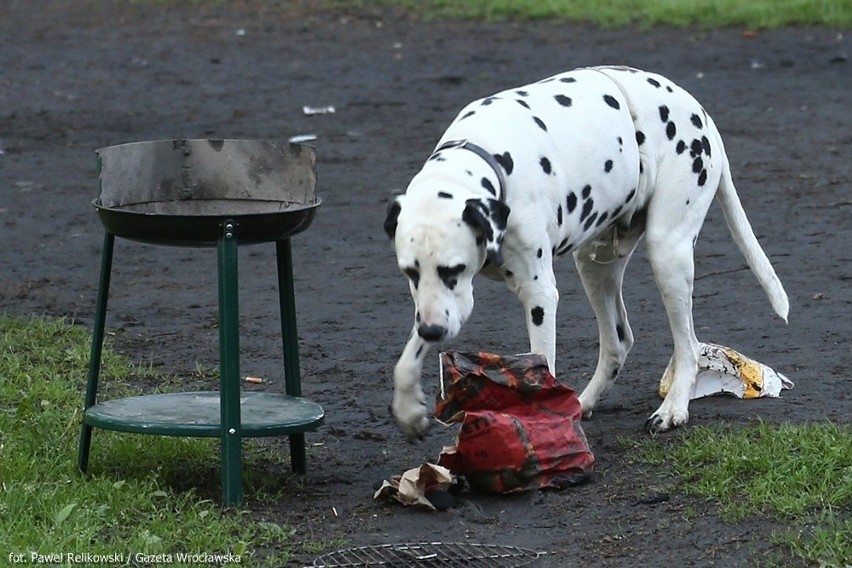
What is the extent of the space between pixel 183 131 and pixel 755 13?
27.3 ft

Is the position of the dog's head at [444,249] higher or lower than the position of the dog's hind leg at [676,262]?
higher

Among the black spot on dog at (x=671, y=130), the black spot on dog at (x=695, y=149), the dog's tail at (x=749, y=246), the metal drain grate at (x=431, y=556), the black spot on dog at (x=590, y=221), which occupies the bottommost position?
the metal drain grate at (x=431, y=556)

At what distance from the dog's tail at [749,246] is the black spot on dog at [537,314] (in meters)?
1.37

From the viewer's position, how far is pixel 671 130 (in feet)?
20.0

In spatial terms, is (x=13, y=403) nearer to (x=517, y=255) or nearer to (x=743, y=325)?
(x=517, y=255)

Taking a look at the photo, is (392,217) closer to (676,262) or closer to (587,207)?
(587,207)

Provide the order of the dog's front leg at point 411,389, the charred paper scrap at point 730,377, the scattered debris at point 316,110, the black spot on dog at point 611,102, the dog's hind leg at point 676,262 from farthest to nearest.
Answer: the scattered debris at point 316,110, the charred paper scrap at point 730,377, the dog's hind leg at point 676,262, the black spot on dog at point 611,102, the dog's front leg at point 411,389

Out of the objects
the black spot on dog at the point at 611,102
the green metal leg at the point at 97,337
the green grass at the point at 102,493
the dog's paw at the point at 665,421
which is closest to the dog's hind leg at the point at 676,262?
the dog's paw at the point at 665,421

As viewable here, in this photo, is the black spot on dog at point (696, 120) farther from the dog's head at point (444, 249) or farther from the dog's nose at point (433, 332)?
the dog's nose at point (433, 332)

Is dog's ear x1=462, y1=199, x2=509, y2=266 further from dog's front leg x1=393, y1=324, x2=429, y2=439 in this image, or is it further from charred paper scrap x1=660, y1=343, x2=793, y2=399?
charred paper scrap x1=660, y1=343, x2=793, y2=399

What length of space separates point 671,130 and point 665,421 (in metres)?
1.24

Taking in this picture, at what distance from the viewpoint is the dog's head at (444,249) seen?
5074 mm

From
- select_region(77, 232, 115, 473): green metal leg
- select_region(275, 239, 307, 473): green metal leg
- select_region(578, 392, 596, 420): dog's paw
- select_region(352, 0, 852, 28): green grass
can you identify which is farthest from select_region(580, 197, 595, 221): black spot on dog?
select_region(352, 0, 852, 28): green grass

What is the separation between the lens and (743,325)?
7676mm
